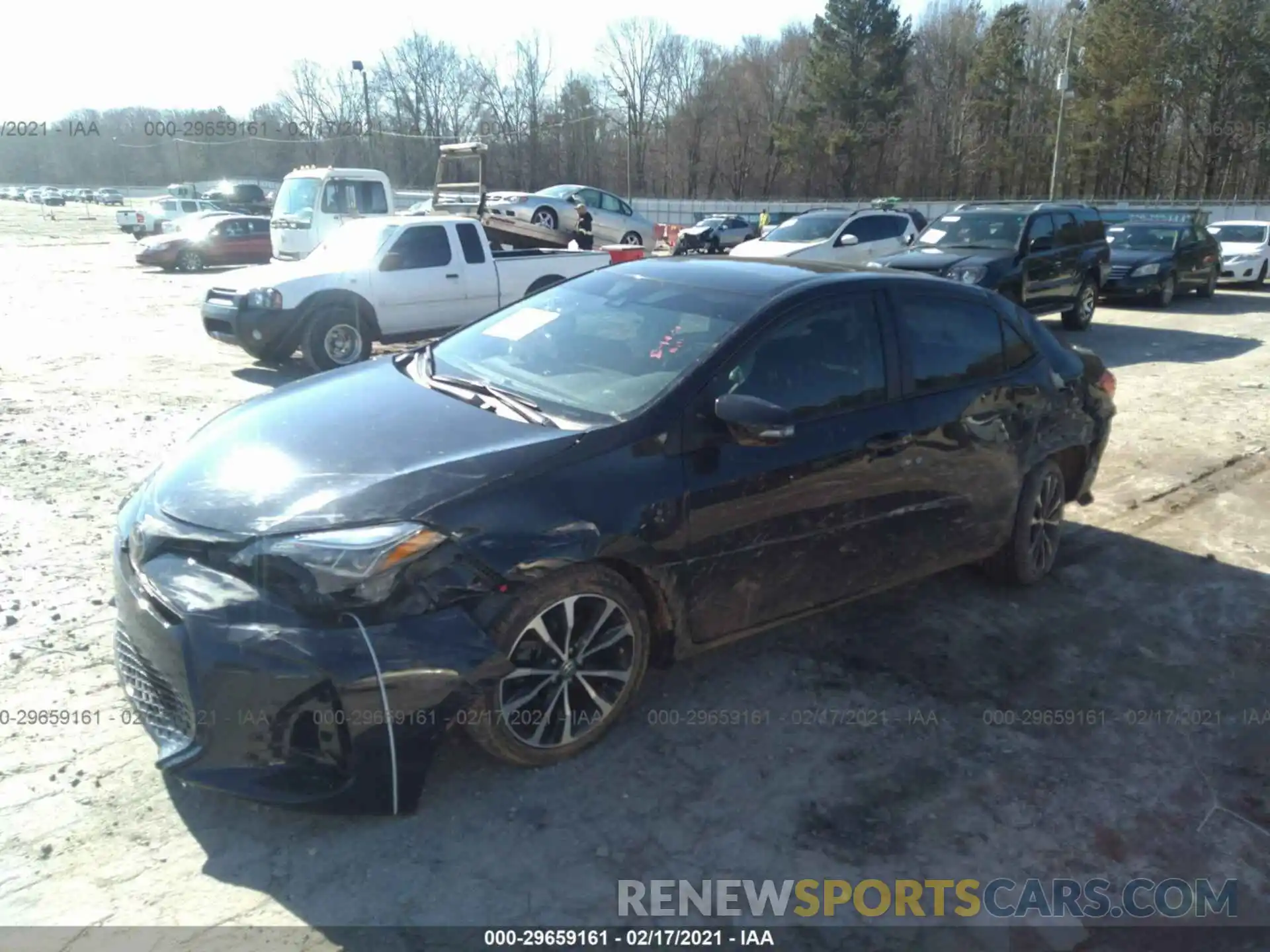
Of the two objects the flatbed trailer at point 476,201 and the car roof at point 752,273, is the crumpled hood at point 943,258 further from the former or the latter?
the car roof at point 752,273

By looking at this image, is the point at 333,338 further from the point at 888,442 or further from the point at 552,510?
the point at 552,510

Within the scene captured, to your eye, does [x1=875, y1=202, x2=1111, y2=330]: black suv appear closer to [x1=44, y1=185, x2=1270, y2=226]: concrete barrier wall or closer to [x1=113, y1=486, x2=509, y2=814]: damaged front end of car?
[x1=113, y1=486, x2=509, y2=814]: damaged front end of car

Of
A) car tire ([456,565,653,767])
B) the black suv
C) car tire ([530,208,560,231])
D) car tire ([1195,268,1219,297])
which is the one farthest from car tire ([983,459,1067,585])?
car tire ([530,208,560,231])

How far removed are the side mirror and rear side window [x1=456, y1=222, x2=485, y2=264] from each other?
857 cm

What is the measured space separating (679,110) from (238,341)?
239 ft

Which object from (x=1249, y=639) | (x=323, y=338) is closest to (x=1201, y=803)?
(x=1249, y=639)

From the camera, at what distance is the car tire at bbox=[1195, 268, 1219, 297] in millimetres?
18703

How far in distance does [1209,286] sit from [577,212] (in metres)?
13.9

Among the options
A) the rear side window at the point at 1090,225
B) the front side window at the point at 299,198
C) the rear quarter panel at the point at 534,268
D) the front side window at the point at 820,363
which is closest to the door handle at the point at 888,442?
the front side window at the point at 820,363

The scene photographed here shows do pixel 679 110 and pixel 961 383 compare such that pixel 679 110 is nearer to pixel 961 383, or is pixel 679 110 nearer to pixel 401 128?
pixel 401 128

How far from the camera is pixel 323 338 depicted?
10406mm

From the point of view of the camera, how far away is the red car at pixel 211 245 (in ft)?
76.5

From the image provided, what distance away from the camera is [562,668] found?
10.7 feet

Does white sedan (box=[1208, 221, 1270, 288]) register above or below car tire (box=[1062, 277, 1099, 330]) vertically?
above
